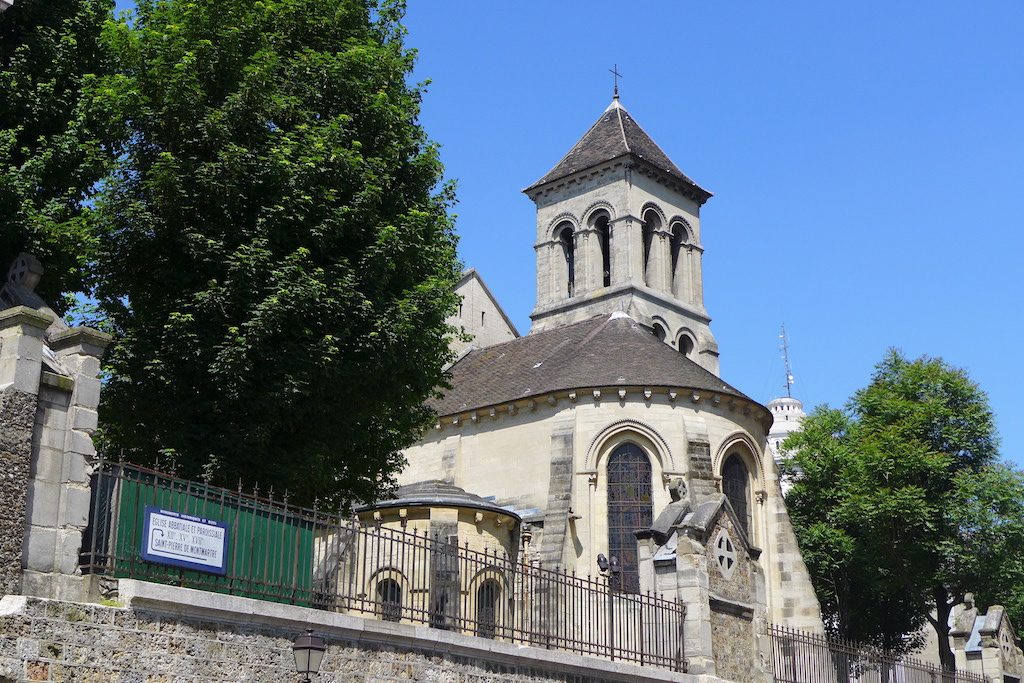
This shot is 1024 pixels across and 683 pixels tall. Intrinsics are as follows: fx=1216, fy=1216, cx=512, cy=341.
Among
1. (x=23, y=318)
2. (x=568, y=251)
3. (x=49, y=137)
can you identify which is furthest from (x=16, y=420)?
(x=568, y=251)

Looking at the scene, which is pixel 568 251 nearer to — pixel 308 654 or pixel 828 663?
pixel 828 663

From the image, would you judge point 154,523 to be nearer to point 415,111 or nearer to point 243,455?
point 243,455

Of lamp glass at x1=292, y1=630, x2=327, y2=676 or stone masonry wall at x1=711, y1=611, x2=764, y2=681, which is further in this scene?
stone masonry wall at x1=711, y1=611, x2=764, y2=681

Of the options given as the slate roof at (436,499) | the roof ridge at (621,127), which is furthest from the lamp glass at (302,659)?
the roof ridge at (621,127)

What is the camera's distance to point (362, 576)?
13594 mm

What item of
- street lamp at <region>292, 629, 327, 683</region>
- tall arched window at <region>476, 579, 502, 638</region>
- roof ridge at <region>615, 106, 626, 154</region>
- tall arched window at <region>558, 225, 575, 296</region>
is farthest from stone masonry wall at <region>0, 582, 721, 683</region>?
roof ridge at <region>615, 106, 626, 154</region>

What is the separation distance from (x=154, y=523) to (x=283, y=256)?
6270mm

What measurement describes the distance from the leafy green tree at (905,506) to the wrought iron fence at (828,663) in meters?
12.1

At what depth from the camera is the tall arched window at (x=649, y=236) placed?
5100 cm

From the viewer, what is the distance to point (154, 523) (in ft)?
38.7

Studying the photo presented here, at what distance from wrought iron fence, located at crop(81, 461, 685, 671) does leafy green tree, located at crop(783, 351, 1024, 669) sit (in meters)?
20.6

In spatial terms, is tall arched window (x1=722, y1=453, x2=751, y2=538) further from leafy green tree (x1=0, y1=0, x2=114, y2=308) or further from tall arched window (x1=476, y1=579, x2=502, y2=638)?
leafy green tree (x1=0, y1=0, x2=114, y2=308)

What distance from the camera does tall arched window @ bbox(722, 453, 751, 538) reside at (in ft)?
112

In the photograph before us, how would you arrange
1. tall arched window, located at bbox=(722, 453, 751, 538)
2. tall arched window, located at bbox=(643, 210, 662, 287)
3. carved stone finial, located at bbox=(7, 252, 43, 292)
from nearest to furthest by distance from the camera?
carved stone finial, located at bbox=(7, 252, 43, 292) < tall arched window, located at bbox=(722, 453, 751, 538) < tall arched window, located at bbox=(643, 210, 662, 287)
